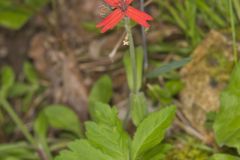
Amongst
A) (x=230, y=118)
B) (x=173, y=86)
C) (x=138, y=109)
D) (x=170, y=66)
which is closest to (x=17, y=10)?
(x=173, y=86)

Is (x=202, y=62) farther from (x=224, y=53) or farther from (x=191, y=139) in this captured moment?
(x=191, y=139)

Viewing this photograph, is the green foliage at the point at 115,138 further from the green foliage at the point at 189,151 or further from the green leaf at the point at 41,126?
the green leaf at the point at 41,126

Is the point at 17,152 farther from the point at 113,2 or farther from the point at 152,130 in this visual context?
the point at 113,2

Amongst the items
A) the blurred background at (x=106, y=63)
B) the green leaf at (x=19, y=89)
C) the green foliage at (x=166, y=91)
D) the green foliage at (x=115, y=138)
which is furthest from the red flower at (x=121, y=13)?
the green leaf at (x=19, y=89)

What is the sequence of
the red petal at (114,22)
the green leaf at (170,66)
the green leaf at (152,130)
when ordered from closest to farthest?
1. the red petal at (114,22)
2. the green leaf at (152,130)
3. the green leaf at (170,66)

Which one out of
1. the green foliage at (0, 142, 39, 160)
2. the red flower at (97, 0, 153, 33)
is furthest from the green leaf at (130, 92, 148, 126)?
the green foliage at (0, 142, 39, 160)

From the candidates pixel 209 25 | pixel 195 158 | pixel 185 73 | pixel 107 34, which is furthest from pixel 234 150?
pixel 107 34
